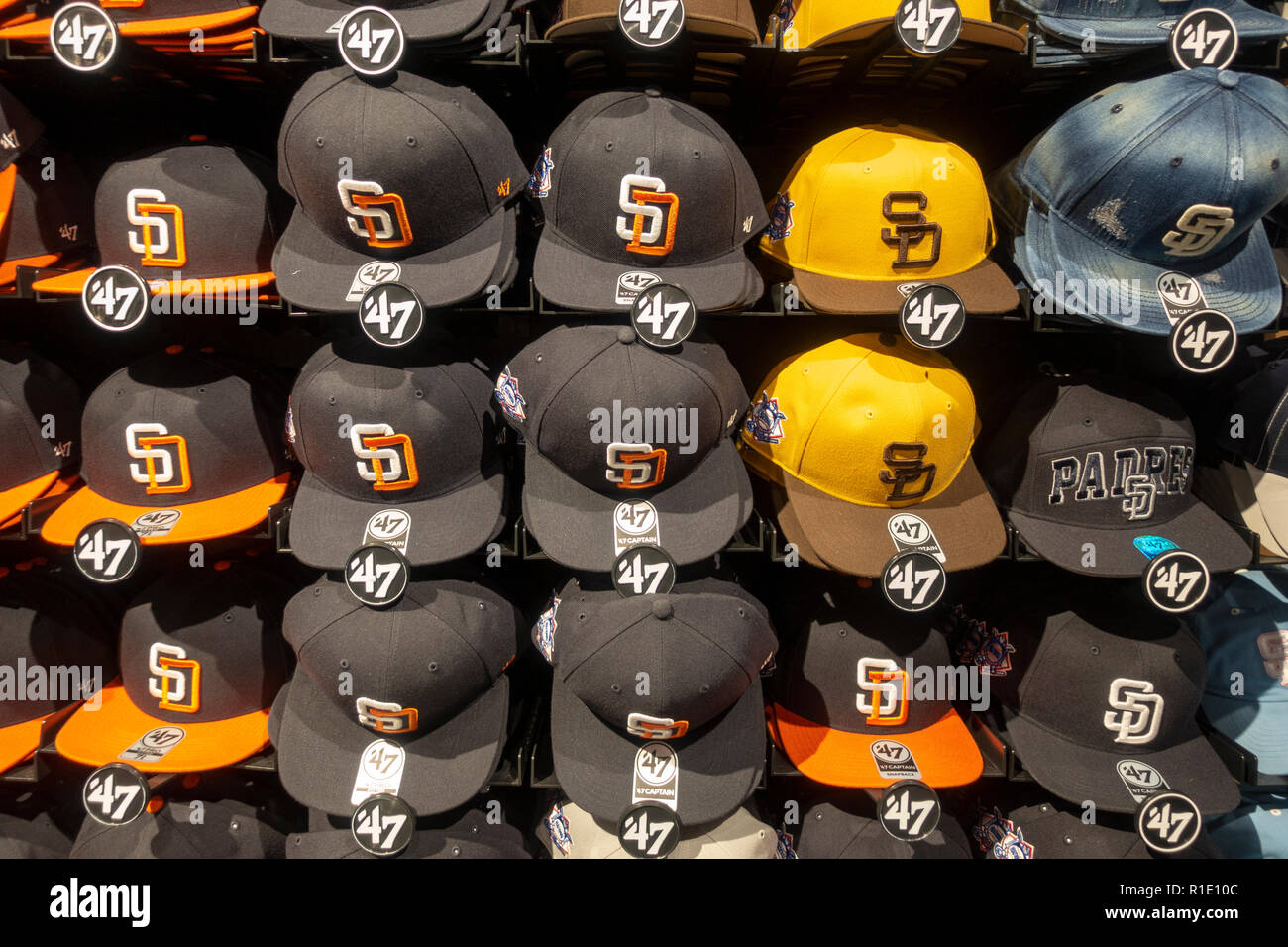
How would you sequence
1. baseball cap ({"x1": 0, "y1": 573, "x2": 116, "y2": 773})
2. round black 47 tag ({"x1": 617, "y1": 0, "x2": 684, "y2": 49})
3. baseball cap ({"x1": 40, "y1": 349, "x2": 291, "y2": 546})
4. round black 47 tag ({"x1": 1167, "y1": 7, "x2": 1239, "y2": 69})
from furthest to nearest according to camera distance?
baseball cap ({"x1": 0, "y1": 573, "x2": 116, "y2": 773}) → baseball cap ({"x1": 40, "y1": 349, "x2": 291, "y2": 546}) → round black 47 tag ({"x1": 1167, "y1": 7, "x2": 1239, "y2": 69}) → round black 47 tag ({"x1": 617, "y1": 0, "x2": 684, "y2": 49})

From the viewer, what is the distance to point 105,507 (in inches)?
68.3

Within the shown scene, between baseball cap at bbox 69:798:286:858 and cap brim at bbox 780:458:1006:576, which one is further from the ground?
cap brim at bbox 780:458:1006:576

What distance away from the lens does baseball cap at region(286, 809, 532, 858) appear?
171 centimetres

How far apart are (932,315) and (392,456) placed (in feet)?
4.01

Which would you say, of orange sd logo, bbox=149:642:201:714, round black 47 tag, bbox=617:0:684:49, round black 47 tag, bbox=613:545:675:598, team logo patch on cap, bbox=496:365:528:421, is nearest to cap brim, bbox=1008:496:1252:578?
round black 47 tag, bbox=613:545:675:598

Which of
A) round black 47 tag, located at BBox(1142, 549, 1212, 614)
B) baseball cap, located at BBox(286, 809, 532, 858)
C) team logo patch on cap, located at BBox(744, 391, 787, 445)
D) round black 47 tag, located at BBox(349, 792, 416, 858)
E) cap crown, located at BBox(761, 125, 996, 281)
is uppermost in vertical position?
cap crown, located at BBox(761, 125, 996, 281)

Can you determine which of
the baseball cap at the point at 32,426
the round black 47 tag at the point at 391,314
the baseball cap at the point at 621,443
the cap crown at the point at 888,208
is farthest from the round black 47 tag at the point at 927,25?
the baseball cap at the point at 32,426

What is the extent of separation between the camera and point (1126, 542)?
168cm

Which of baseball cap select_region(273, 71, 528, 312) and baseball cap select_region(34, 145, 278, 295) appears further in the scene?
baseball cap select_region(34, 145, 278, 295)

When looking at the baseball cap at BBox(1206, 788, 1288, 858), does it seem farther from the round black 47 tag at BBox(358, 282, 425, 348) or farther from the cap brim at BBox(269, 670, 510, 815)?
the round black 47 tag at BBox(358, 282, 425, 348)

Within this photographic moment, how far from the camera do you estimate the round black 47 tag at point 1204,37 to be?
1490mm

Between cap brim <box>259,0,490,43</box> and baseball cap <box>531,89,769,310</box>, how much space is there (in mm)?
282
